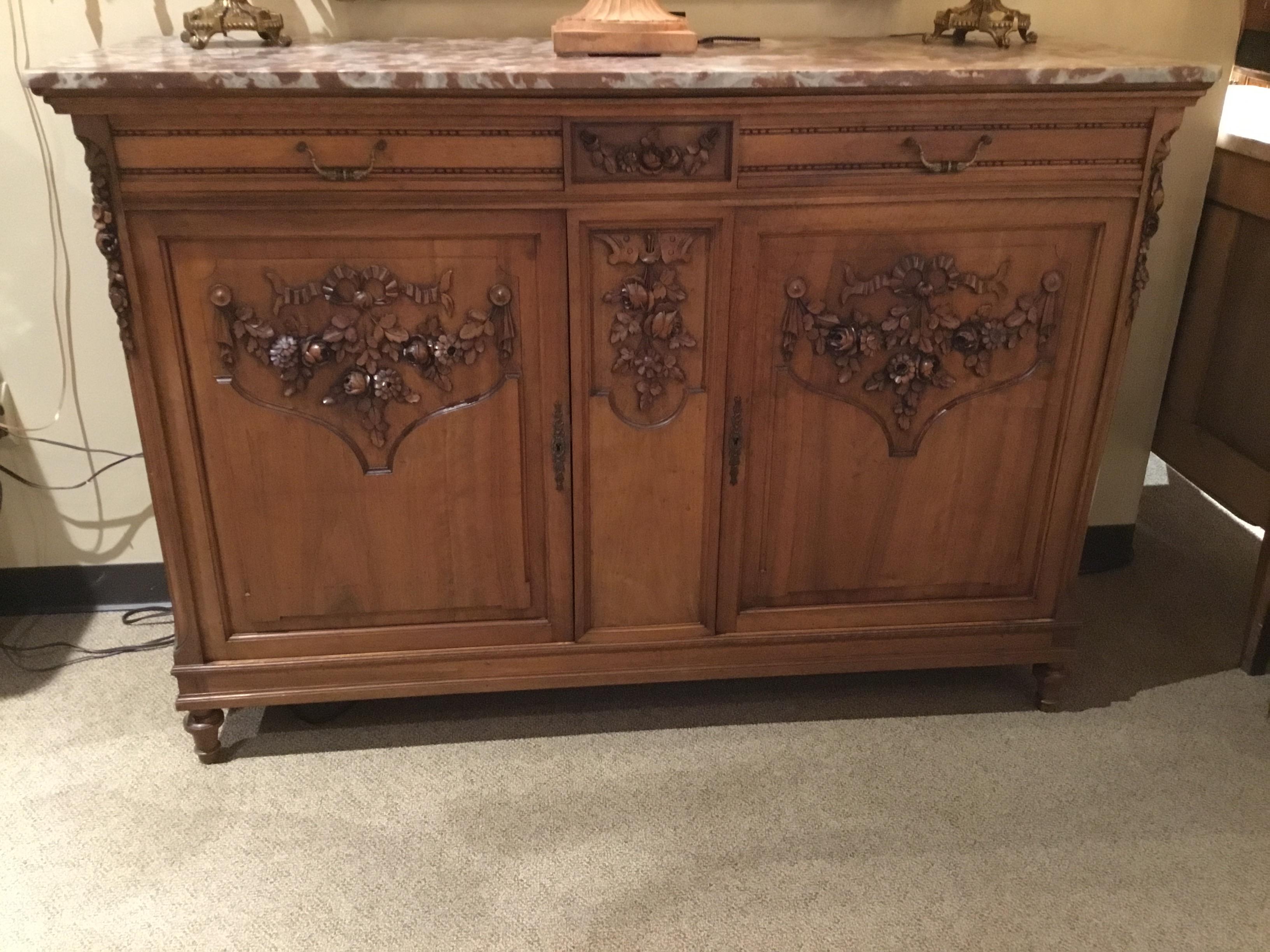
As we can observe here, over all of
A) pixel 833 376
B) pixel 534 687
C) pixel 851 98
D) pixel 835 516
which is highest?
pixel 851 98

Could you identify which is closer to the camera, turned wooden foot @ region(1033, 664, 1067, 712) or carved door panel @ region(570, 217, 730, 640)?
carved door panel @ region(570, 217, 730, 640)

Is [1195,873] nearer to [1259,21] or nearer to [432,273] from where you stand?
[432,273]

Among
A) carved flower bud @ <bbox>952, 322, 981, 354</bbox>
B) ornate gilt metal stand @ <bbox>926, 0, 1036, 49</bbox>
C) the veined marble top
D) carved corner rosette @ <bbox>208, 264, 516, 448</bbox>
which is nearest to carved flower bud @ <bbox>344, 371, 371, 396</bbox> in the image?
carved corner rosette @ <bbox>208, 264, 516, 448</bbox>

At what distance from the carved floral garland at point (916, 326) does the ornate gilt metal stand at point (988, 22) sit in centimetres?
39

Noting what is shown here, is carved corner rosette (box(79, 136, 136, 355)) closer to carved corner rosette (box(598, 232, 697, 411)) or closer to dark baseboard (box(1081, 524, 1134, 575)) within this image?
carved corner rosette (box(598, 232, 697, 411))

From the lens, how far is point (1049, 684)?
172cm

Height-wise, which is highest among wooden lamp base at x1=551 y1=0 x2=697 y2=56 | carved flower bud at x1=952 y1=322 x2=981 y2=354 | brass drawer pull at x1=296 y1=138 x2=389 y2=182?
wooden lamp base at x1=551 y1=0 x2=697 y2=56

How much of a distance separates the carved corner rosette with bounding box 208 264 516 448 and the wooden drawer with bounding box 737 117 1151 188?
385 millimetres

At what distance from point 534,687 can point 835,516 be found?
0.54 meters

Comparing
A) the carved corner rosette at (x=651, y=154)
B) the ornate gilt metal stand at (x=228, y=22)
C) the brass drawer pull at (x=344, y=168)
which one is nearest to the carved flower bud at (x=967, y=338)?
the carved corner rosette at (x=651, y=154)

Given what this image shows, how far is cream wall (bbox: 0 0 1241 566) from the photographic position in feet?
5.38

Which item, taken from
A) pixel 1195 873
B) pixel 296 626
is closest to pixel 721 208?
pixel 296 626

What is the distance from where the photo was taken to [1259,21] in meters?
1.83

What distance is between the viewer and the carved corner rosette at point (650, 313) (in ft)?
4.44
